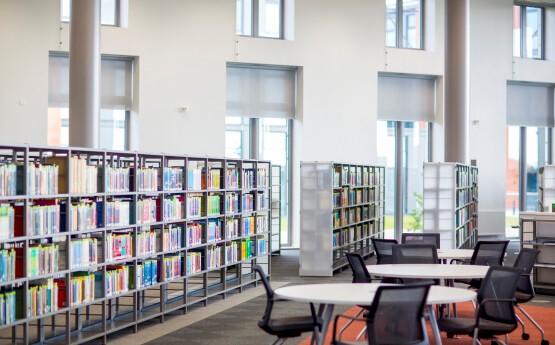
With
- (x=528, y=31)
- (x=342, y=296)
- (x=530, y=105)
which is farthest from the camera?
(x=528, y=31)

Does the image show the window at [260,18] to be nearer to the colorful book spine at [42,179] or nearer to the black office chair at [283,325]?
the colorful book spine at [42,179]

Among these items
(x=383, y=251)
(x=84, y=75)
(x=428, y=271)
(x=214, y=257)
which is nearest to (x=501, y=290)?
(x=428, y=271)

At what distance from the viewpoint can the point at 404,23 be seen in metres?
20.8

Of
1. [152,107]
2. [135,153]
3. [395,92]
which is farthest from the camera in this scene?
[395,92]

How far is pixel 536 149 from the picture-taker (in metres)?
22.9

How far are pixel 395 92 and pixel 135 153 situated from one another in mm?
12763

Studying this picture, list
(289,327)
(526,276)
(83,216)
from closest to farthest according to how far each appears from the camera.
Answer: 1. (289,327)
2. (83,216)
3. (526,276)

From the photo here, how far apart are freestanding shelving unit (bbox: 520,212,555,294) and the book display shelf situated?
3.94 m

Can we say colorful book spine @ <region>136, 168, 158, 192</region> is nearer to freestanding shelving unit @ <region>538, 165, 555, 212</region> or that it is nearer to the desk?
the desk

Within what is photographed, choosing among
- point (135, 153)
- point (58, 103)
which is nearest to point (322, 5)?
point (58, 103)

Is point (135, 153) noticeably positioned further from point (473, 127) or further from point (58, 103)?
point (473, 127)

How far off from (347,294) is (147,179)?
3534 millimetres

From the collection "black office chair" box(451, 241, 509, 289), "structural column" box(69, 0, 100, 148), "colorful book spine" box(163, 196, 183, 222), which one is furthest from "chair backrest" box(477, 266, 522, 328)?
"structural column" box(69, 0, 100, 148)

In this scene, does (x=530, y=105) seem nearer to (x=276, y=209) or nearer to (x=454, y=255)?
(x=276, y=209)
